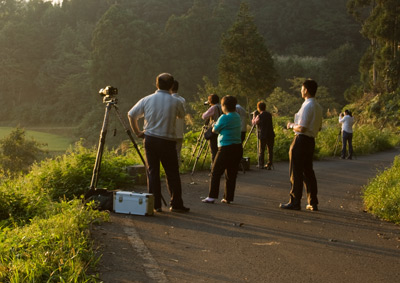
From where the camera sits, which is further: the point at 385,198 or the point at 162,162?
the point at 385,198

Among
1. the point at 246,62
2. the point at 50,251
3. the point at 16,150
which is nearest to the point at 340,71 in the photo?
the point at 246,62

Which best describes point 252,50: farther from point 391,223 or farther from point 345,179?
point 391,223

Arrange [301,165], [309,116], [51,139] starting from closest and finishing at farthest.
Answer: [309,116]
[301,165]
[51,139]

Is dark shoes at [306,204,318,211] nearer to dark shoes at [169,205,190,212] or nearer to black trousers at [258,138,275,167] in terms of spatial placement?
dark shoes at [169,205,190,212]

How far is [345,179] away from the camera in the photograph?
50.3ft

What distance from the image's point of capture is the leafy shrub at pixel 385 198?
926 cm

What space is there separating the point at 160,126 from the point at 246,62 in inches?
1629

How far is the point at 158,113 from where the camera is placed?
8.62 metres

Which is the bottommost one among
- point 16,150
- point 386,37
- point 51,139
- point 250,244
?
point 16,150

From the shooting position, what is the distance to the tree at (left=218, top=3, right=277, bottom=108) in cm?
4903

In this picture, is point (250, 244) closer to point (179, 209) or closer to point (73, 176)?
point (179, 209)

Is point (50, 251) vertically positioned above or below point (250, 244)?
above

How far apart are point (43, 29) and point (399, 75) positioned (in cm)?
6461

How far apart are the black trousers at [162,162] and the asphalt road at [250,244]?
31 centimetres
